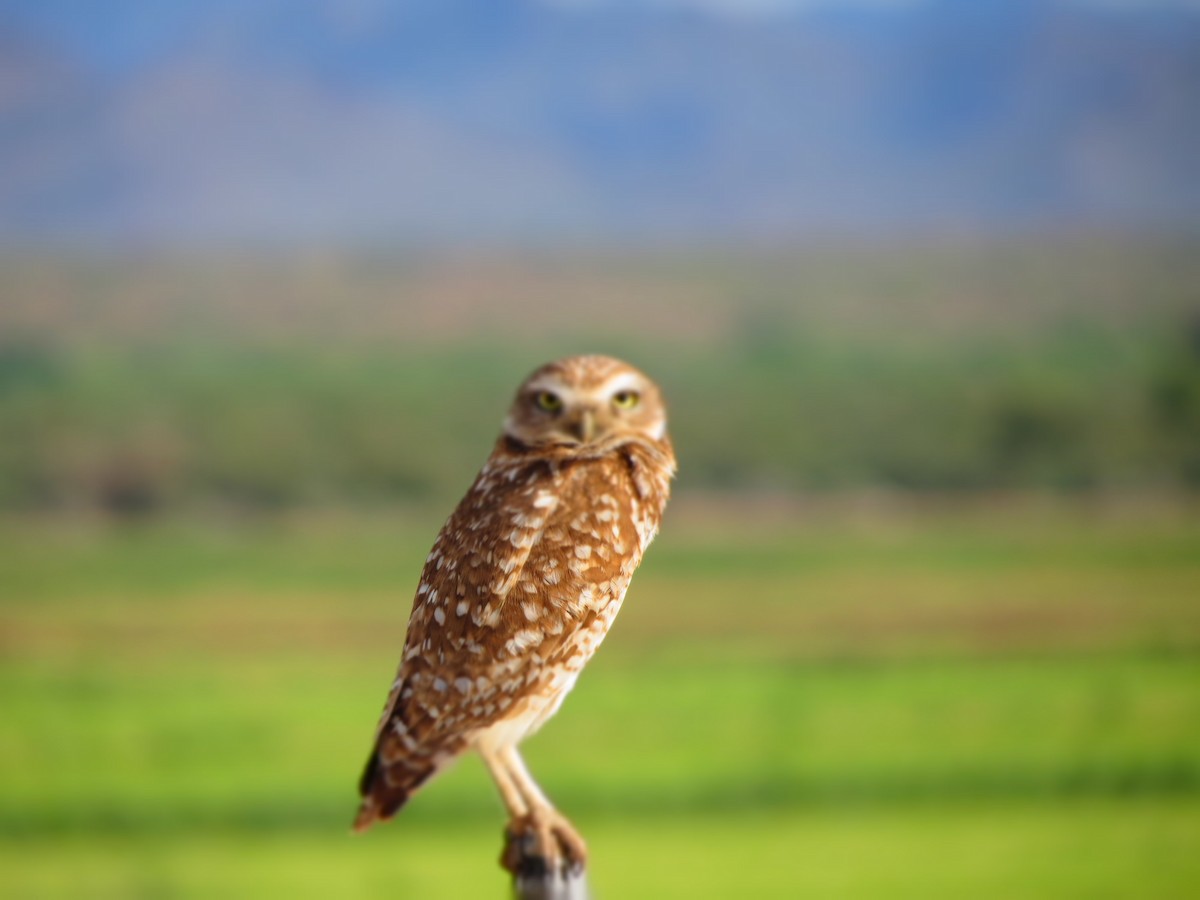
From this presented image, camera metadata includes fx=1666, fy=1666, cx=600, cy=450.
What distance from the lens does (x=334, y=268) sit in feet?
137

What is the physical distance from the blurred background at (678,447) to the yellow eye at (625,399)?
7.89 metres

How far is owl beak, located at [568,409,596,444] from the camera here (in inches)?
99.6

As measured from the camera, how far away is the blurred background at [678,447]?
1371 centimetres

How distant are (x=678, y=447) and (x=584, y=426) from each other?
2227 centimetres

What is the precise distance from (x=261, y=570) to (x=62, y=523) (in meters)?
5.14

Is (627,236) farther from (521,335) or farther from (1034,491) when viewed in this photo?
(1034,491)

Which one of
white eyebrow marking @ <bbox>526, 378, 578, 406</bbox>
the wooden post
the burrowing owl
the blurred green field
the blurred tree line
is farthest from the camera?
the blurred tree line

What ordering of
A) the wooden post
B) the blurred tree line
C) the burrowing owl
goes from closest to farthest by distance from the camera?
1. the wooden post
2. the burrowing owl
3. the blurred tree line

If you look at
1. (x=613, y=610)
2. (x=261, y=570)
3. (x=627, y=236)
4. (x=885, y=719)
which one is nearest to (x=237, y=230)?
(x=627, y=236)

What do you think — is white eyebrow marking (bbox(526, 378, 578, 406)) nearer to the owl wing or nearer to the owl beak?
the owl beak

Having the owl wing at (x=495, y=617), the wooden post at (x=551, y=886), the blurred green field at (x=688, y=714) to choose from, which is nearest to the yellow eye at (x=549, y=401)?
the owl wing at (x=495, y=617)

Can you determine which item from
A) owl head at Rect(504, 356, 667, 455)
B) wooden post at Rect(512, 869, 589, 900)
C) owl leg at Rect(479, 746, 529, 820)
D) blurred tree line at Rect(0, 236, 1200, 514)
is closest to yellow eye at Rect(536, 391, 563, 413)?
owl head at Rect(504, 356, 667, 455)

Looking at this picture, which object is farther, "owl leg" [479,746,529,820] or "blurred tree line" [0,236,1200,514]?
"blurred tree line" [0,236,1200,514]

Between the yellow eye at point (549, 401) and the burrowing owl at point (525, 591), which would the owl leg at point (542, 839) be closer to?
the burrowing owl at point (525, 591)
